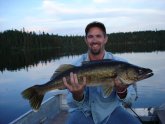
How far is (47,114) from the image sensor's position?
27.5ft

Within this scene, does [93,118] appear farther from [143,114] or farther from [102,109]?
[143,114]

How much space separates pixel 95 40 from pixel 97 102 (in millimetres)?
Result: 1127

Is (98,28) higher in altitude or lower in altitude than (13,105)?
higher

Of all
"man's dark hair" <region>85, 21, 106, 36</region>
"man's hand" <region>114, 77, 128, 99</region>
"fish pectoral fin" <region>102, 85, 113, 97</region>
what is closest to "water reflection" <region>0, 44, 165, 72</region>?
"man's dark hair" <region>85, 21, 106, 36</region>

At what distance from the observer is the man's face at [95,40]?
5566 mm

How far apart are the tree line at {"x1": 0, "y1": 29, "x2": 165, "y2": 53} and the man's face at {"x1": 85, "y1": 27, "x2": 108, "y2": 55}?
77.4 metres

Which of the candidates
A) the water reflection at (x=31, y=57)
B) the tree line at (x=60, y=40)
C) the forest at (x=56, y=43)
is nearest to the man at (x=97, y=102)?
the water reflection at (x=31, y=57)

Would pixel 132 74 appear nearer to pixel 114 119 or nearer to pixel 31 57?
pixel 114 119

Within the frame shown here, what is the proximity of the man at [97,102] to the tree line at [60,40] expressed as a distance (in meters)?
77.4

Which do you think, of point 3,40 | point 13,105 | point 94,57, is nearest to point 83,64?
point 94,57

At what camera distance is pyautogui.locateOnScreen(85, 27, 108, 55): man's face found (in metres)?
5.57

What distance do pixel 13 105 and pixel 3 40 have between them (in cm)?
10532

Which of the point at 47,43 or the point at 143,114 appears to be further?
the point at 47,43

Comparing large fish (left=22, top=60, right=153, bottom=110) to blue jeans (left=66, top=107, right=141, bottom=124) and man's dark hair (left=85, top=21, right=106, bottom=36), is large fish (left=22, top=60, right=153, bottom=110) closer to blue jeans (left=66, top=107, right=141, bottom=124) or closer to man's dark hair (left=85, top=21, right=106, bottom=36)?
blue jeans (left=66, top=107, right=141, bottom=124)
